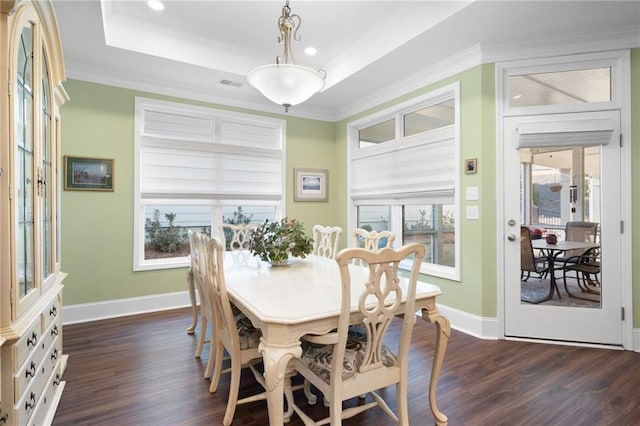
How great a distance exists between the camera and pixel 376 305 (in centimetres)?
161

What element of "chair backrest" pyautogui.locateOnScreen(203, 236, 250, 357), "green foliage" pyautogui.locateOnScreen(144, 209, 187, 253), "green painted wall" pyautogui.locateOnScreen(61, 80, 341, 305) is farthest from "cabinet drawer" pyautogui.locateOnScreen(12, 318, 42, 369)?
"green foliage" pyautogui.locateOnScreen(144, 209, 187, 253)

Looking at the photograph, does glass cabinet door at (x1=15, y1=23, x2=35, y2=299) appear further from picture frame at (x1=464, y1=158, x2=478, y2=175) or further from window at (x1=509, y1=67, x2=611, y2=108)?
window at (x1=509, y1=67, x2=611, y2=108)

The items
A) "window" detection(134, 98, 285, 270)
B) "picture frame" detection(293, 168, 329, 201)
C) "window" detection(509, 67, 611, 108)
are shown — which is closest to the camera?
"window" detection(509, 67, 611, 108)

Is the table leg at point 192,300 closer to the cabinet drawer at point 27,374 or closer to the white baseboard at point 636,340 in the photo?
the cabinet drawer at point 27,374

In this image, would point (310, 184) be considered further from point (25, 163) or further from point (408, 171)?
point (25, 163)

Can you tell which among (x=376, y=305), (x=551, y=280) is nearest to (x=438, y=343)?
(x=376, y=305)

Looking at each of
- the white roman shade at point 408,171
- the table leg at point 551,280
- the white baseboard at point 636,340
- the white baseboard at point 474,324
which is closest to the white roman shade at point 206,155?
the white roman shade at point 408,171

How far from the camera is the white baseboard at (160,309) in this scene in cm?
305

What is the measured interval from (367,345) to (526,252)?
2.29 m

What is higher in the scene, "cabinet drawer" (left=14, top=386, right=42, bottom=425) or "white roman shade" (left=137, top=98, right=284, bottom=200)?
"white roman shade" (left=137, top=98, right=284, bottom=200)

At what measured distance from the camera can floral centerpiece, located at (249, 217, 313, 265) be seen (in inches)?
100

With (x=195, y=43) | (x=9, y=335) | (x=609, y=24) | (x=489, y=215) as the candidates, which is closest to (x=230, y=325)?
(x=9, y=335)

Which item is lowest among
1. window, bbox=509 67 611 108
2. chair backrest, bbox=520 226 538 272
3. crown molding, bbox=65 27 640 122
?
chair backrest, bbox=520 226 538 272

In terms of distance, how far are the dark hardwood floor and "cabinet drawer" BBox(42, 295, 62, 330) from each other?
1.79ft
